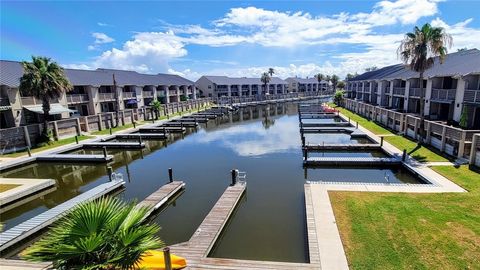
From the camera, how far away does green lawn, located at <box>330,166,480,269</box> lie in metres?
9.67

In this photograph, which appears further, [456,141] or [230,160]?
Result: [230,160]

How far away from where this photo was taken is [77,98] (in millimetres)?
44219

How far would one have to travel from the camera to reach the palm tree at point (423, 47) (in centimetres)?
2361

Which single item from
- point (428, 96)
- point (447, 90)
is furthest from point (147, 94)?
point (447, 90)

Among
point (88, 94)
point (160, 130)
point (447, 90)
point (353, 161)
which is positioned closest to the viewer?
point (353, 161)

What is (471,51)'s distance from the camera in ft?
111

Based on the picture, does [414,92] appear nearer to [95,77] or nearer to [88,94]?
[88,94]

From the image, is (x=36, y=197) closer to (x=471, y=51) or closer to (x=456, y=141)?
(x=456, y=141)

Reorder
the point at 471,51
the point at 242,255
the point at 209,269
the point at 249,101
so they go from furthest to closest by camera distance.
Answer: the point at 249,101 → the point at 471,51 → the point at 242,255 → the point at 209,269

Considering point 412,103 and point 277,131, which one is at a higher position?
point 412,103

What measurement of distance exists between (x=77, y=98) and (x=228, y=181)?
36.3 m

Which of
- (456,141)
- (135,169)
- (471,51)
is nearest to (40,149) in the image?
(135,169)

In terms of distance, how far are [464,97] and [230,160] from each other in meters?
24.4

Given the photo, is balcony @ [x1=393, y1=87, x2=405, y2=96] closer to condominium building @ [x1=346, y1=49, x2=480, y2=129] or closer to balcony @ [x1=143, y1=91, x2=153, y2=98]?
condominium building @ [x1=346, y1=49, x2=480, y2=129]
